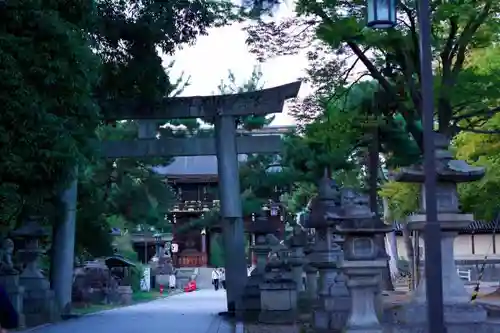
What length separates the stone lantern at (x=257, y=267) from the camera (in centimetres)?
2162

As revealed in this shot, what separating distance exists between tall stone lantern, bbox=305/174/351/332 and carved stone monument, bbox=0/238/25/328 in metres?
7.39

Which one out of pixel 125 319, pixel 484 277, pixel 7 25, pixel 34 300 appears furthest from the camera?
pixel 484 277

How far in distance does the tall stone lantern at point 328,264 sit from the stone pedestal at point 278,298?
2.48 ft

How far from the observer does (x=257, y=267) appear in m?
23.3

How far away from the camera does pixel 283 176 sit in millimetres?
31109

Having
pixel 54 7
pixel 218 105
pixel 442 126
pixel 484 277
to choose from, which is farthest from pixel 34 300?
pixel 484 277

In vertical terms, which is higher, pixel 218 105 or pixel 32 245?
pixel 218 105

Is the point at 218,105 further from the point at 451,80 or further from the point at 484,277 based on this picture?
the point at 484,277

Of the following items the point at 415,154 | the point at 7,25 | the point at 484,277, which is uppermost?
the point at 7,25

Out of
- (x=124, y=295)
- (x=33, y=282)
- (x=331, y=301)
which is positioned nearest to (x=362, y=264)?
(x=331, y=301)

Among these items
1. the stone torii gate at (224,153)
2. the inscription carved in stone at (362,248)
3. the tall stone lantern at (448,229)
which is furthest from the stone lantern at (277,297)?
the tall stone lantern at (448,229)

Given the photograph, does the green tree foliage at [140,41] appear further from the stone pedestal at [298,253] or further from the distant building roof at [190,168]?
the distant building roof at [190,168]

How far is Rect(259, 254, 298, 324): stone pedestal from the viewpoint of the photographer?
20.0 metres

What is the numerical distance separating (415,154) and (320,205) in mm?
3033
